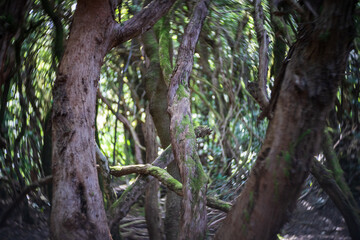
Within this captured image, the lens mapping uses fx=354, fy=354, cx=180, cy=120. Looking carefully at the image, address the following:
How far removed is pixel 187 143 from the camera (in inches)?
97.0

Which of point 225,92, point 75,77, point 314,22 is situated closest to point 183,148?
point 75,77

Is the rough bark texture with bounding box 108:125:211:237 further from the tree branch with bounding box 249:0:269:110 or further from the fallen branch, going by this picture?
the tree branch with bounding box 249:0:269:110

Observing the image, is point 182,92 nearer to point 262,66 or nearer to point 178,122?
point 178,122

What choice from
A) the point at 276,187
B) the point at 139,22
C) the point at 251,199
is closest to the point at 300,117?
the point at 276,187

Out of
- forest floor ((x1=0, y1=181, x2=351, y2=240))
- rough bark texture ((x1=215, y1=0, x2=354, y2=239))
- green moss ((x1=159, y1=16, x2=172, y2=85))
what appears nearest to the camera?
rough bark texture ((x1=215, y1=0, x2=354, y2=239))

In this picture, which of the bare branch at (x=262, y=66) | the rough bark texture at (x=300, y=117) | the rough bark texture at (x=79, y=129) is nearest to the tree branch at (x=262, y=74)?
the bare branch at (x=262, y=66)

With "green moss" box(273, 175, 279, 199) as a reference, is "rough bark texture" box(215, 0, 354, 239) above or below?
above

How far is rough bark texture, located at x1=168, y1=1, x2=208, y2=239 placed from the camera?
2221 millimetres

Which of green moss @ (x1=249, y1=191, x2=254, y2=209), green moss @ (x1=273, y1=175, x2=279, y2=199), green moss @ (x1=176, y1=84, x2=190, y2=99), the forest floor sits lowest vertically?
the forest floor

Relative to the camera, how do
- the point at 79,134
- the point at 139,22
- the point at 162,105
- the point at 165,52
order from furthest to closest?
1. the point at 162,105
2. the point at 165,52
3. the point at 139,22
4. the point at 79,134

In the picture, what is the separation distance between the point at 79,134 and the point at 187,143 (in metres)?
0.74

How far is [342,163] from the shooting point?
324 centimetres

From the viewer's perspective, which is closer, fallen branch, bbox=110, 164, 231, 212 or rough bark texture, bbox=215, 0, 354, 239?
rough bark texture, bbox=215, 0, 354, 239

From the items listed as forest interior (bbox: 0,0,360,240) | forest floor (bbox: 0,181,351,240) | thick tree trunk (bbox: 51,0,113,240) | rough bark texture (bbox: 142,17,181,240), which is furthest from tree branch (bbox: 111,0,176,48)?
forest floor (bbox: 0,181,351,240)
